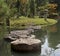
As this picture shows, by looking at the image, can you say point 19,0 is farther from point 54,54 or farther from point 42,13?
point 54,54

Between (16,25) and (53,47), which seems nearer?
(53,47)

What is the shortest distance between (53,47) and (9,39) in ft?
13.7

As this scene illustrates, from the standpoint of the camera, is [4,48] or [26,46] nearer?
[26,46]

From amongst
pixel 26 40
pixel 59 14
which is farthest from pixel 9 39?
pixel 59 14

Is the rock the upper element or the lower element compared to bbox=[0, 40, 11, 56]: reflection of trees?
upper

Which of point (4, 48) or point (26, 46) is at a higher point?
point (26, 46)

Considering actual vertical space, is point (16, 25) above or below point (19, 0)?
below

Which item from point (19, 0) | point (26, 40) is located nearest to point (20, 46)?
point (26, 40)

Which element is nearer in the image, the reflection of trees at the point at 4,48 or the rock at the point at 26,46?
the reflection of trees at the point at 4,48

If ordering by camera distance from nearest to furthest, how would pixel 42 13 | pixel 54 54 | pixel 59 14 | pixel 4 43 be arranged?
pixel 54 54 → pixel 4 43 → pixel 42 13 → pixel 59 14

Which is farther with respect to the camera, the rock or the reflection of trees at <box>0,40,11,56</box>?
the rock

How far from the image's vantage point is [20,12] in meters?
35.7

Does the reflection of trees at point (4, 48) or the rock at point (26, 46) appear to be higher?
the rock at point (26, 46)

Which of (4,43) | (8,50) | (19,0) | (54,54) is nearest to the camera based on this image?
(54,54)
